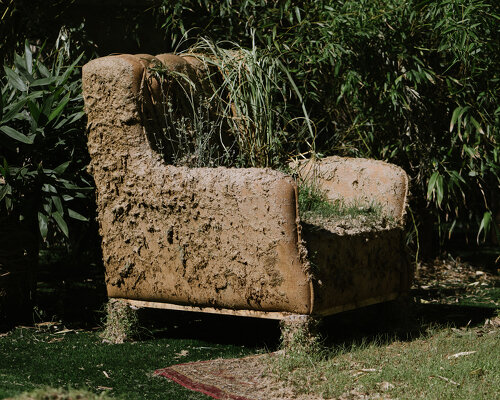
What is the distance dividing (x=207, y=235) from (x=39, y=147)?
3.89 feet

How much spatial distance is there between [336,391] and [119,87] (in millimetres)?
1882

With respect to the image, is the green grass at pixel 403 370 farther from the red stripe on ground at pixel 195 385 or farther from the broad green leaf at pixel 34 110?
the broad green leaf at pixel 34 110

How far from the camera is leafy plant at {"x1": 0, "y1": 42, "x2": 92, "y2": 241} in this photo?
437 centimetres

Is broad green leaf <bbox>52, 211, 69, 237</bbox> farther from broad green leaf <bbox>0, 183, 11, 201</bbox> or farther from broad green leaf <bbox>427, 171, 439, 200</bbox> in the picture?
broad green leaf <bbox>427, 171, 439, 200</bbox>

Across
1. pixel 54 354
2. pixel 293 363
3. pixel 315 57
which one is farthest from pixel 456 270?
pixel 54 354

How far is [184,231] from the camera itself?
161 inches

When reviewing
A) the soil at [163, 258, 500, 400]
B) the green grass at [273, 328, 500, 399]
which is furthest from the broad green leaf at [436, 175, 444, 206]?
the green grass at [273, 328, 500, 399]

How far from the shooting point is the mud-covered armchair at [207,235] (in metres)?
3.84

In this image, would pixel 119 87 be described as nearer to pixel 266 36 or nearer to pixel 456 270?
pixel 266 36

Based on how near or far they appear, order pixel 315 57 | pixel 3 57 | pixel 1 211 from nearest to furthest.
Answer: pixel 1 211
pixel 315 57
pixel 3 57

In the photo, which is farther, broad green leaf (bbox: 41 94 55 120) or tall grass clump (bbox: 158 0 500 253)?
tall grass clump (bbox: 158 0 500 253)

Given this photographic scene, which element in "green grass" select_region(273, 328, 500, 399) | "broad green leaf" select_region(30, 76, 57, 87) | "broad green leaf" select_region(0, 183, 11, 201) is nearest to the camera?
"green grass" select_region(273, 328, 500, 399)

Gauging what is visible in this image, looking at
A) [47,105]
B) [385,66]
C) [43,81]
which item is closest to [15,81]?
[43,81]

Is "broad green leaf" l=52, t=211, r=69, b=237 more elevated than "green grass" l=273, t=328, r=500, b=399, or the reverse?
"broad green leaf" l=52, t=211, r=69, b=237
